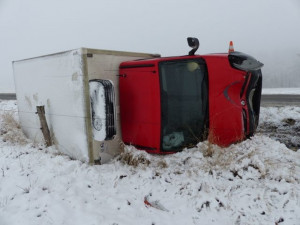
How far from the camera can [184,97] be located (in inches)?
147

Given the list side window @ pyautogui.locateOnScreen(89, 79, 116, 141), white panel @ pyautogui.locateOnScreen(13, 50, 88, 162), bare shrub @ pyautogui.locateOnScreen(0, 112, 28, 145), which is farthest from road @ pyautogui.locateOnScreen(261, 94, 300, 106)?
bare shrub @ pyautogui.locateOnScreen(0, 112, 28, 145)

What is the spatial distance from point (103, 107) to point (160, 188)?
4.84ft

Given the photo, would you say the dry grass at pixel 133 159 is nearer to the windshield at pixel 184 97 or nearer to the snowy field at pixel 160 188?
the snowy field at pixel 160 188

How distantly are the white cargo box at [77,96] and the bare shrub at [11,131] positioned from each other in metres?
0.52

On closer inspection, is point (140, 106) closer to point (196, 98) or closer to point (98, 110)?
point (98, 110)

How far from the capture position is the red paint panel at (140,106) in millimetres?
3766

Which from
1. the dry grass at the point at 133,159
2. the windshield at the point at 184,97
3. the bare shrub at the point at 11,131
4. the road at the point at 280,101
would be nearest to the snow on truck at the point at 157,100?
the windshield at the point at 184,97

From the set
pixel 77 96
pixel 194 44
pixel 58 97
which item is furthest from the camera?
pixel 58 97

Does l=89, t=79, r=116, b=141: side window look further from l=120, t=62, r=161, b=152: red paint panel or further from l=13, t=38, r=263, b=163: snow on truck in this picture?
l=120, t=62, r=161, b=152: red paint panel

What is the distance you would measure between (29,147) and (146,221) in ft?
11.2

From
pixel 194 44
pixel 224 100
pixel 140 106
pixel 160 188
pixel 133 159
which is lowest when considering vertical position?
pixel 160 188

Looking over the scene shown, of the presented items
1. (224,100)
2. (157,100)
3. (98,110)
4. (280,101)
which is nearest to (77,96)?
A: (98,110)

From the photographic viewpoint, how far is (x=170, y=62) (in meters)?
3.70

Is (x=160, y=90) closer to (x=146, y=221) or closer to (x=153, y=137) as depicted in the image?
(x=153, y=137)
